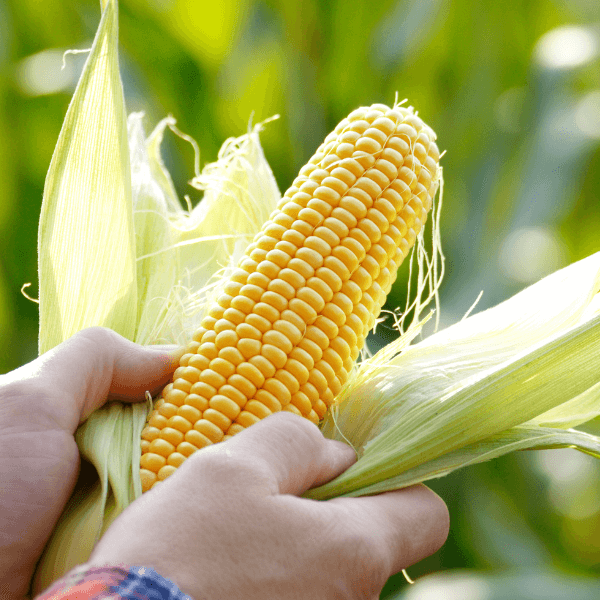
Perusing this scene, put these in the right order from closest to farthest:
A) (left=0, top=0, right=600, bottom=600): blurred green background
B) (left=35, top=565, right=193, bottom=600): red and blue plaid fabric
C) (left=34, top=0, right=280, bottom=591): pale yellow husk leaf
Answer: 1. (left=35, top=565, right=193, bottom=600): red and blue plaid fabric
2. (left=34, top=0, right=280, bottom=591): pale yellow husk leaf
3. (left=0, top=0, right=600, bottom=600): blurred green background

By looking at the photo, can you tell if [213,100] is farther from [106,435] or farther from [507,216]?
[106,435]

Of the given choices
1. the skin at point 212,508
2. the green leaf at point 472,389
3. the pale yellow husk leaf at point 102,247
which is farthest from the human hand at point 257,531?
the pale yellow husk leaf at point 102,247

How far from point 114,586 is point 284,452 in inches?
8.9

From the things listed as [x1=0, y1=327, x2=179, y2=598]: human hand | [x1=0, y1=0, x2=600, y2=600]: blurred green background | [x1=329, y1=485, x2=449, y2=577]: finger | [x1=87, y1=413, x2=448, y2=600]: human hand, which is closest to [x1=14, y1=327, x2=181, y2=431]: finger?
[x1=0, y1=327, x2=179, y2=598]: human hand

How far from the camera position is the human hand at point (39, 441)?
656mm

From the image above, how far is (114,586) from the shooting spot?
1.53 feet

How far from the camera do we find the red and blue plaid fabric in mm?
460

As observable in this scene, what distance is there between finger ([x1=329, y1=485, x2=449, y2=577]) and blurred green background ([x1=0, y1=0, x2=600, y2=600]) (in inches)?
36.9

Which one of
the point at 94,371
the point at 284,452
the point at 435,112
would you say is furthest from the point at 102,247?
the point at 435,112

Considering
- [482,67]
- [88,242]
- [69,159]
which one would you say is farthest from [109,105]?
[482,67]

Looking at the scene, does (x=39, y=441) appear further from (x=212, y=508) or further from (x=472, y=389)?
(x=472, y=389)

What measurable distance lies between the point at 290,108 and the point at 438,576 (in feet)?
4.79

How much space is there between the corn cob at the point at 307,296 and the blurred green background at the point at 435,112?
85cm

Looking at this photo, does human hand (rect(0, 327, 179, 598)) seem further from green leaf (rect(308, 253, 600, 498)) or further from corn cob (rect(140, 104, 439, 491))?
green leaf (rect(308, 253, 600, 498))
